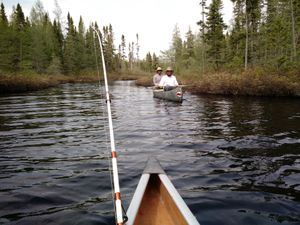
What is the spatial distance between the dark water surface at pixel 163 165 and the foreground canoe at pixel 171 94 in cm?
483

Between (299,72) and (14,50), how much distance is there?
42.1 m

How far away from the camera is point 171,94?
1614cm

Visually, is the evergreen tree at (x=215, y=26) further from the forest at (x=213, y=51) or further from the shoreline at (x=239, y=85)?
the shoreline at (x=239, y=85)

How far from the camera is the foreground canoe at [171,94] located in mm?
15445

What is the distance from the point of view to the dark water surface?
3.87 meters

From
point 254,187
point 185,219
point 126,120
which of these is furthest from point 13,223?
point 126,120

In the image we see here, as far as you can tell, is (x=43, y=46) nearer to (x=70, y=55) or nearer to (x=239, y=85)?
(x=70, y=55)

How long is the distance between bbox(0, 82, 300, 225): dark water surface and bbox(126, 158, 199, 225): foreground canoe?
55cm

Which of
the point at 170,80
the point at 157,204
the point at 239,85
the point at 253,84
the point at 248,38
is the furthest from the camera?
the point at 248,38

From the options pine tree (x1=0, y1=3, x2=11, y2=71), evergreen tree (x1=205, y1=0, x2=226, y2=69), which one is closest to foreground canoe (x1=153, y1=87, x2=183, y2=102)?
evergreen tree (x1=205, y1=0, x2=226, y2=69)

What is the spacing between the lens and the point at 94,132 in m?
8.93

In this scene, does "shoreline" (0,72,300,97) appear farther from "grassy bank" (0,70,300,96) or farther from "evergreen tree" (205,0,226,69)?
"evergreen tree" (205,0,226,69)

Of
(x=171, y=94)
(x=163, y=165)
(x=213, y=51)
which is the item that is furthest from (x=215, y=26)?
(x=163, y=165)

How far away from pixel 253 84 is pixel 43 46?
144 feet
